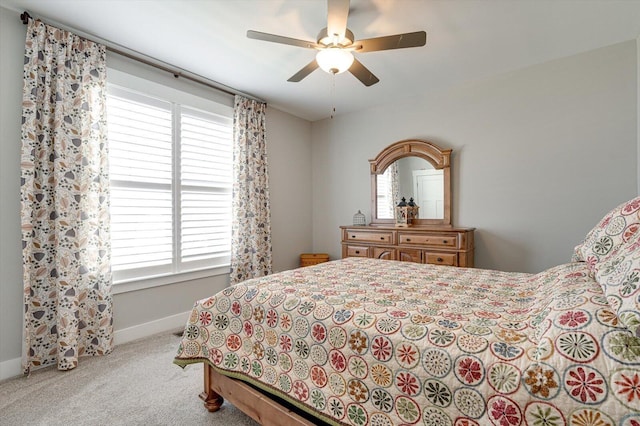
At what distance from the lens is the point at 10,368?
7.13 ft

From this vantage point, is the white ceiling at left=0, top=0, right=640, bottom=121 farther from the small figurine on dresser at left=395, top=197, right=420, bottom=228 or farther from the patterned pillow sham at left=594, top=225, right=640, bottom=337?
the patterned pillow sham at left=594, top=225, right=640, bottom=337

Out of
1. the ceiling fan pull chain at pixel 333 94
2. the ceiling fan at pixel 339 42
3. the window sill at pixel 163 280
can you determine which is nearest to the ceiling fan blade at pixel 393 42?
the ceiling fan at pixel 339 42

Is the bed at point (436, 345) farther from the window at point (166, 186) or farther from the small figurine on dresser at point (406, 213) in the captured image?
the small figurine on dresser at point (406, 213)

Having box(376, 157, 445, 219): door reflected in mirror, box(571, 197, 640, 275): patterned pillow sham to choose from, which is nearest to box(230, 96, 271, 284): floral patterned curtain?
box(376, 157, 445, 219): door reflected in mirror

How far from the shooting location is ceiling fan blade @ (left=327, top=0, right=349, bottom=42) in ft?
5.61

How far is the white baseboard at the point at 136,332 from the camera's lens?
216cm

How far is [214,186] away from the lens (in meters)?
3.57

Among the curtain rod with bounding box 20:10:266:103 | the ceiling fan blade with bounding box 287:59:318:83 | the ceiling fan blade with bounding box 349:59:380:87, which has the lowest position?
the ceiling fan blade with bounding box 349:59:380:87

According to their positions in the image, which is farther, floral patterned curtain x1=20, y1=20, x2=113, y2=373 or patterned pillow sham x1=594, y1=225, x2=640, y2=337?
floral patterned curtain x1=20, y1=20, x2=113, y2=373

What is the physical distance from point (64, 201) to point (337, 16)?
8.14 ft

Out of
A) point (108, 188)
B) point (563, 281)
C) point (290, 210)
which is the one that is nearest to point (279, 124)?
point (290, 210)

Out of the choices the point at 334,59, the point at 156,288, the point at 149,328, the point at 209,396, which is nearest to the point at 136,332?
the point at 149,328

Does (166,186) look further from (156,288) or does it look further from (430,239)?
(430,239)

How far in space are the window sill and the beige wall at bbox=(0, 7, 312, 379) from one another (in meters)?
0.05
